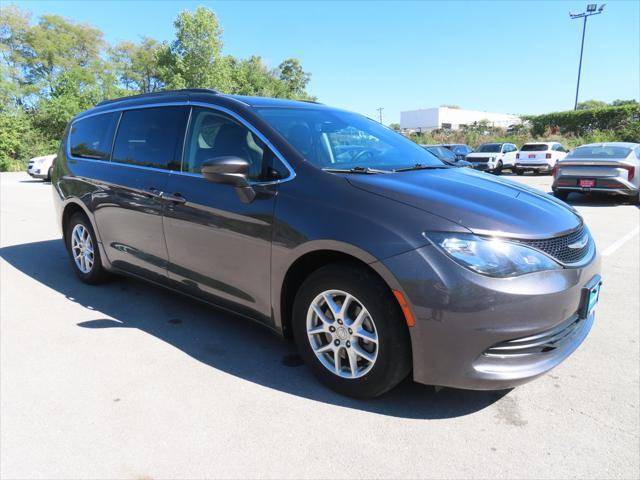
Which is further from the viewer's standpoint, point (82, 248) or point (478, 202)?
point (82, 248)

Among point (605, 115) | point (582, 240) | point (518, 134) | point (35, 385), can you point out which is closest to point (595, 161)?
point (582, 240)

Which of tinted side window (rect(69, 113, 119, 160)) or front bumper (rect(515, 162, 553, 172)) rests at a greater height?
tinted side window (rect(69, 113, 119, 160))

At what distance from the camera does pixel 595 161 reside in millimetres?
10672

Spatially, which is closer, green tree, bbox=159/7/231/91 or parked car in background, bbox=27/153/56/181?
parked car in background, bbox=27/153/56/181

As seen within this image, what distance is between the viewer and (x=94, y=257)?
450cm

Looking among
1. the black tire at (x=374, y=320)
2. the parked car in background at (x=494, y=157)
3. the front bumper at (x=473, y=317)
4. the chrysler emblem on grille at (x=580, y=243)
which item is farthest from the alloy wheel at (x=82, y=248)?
the parked car in background at (x=494, y=157)

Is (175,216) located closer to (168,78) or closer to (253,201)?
(253,201)

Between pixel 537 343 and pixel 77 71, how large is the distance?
44475 millimetres

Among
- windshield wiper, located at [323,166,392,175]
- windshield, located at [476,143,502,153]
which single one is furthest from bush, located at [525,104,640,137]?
windshield wiper, located at [323,166,392,175]

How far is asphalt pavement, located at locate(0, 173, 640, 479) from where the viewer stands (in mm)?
2139

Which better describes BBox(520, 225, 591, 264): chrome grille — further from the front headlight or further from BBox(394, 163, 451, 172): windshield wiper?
BBox(394, 163, 451, 172): windshield wiper

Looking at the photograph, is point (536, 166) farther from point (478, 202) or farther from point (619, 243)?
point (478, 202)

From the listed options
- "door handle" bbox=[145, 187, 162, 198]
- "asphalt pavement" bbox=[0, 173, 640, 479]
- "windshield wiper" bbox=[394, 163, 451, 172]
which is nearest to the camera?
"asphalt pavement" bbox=[0, 173, 640, 479]

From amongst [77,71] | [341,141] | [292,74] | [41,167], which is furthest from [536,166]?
[292,74]
